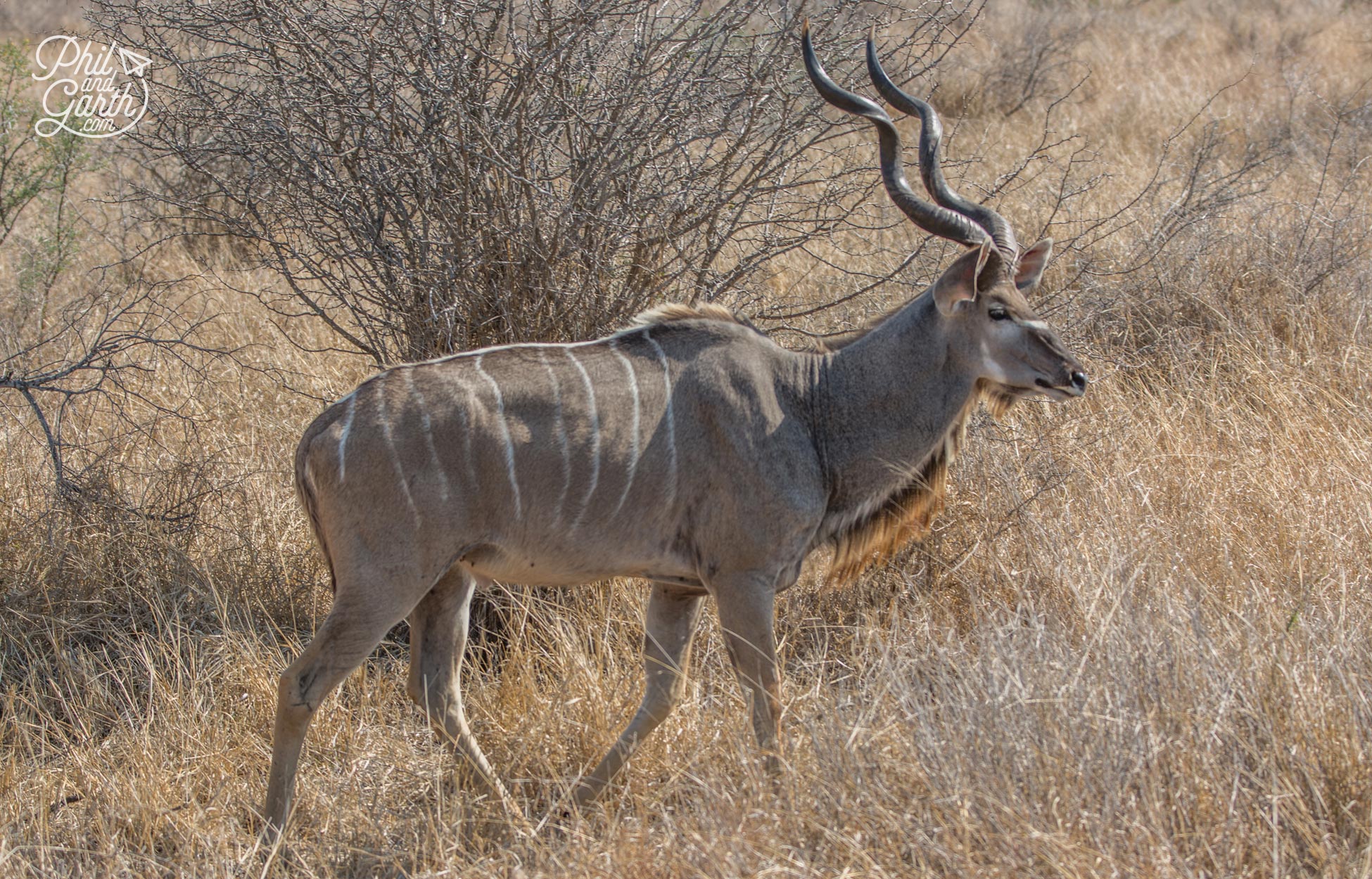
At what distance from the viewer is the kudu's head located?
11.6ft

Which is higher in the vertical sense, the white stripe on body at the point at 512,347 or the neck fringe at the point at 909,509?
the white stripe on body at the point at 512,347

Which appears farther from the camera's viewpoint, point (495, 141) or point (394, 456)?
point (495, 141)

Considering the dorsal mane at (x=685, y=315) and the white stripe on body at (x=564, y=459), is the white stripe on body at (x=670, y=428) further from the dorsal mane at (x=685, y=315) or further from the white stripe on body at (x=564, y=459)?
the white stripe on body at (x=564, y=459)

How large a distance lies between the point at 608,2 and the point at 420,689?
7.04 feet

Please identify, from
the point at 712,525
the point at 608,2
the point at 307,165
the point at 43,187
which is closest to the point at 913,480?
the point at 712,525

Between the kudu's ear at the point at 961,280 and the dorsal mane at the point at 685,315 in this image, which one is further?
the dorsal mane at the point at 685,315

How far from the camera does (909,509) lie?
374 cm

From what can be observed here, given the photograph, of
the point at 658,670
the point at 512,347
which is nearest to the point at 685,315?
the point at 512,347

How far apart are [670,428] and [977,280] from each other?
0.91 metres

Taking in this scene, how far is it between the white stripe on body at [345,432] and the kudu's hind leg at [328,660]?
25cm

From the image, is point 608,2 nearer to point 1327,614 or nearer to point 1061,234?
point 1327,614

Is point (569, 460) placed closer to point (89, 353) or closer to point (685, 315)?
point (685, 315)

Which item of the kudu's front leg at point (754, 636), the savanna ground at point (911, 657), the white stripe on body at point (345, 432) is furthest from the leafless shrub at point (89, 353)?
the kudu's front leg at point (754, 636)

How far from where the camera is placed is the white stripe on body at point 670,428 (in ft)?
11.1
